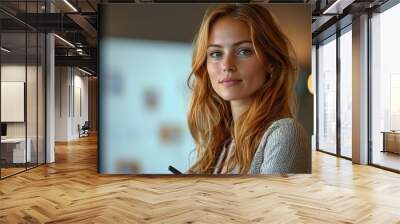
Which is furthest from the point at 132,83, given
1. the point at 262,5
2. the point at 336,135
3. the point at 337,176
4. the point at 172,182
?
the point at 336,135

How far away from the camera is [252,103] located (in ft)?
18.2

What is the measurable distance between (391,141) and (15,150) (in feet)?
22.5

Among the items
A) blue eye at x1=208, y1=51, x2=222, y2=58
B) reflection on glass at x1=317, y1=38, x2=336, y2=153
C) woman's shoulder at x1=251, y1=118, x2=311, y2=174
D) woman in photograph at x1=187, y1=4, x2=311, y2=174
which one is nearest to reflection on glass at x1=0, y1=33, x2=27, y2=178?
woman in photograph at x1=187, y1=4, x2=311, y2=174

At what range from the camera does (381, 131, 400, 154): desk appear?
723cm

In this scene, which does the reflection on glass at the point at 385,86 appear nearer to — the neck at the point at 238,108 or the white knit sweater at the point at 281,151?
the white knit sweater at the point at 281,151

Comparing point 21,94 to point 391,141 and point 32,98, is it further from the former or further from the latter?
point 391,141

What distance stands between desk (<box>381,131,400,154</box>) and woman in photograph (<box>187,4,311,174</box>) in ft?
7.79

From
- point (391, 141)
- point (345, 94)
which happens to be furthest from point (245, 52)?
point (345, 94)

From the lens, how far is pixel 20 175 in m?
6.95

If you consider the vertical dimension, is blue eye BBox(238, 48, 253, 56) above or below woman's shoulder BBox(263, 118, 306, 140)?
above

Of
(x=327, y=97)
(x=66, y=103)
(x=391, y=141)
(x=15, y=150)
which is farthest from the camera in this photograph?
(x=66, y=103)

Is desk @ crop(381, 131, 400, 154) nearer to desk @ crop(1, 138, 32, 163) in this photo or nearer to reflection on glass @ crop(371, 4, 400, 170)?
reflection on glass @ crop(371, 4, 400, 170)

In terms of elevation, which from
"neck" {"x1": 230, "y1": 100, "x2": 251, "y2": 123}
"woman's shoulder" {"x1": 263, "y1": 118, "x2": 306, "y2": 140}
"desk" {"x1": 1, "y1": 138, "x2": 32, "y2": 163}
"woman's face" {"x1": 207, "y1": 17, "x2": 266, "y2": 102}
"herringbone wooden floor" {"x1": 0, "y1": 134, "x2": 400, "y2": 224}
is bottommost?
"herringbone wooden floor" {"x1": 0, "y1": 134, "x2": 400, "y2": 224}

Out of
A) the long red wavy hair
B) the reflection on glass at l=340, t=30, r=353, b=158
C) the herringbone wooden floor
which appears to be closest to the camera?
the herringbone wooden floor
